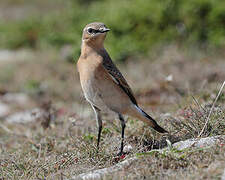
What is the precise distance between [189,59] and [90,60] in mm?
5621

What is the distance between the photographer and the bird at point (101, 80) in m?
4.54

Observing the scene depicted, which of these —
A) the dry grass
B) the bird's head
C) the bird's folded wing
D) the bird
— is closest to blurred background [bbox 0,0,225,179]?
the dry grass

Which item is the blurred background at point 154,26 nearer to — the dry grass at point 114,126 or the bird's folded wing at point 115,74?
the dry grass at point 114,126

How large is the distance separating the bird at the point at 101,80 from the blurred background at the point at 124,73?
1.45 ft

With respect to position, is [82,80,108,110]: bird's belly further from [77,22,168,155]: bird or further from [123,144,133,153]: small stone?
[123,144,133,153]: small stone

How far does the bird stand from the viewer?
4539 millimetres

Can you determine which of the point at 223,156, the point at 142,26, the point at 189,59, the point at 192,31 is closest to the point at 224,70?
the point at 189,59

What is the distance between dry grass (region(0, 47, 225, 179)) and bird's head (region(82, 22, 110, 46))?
3.71 ft

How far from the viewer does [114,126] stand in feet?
17.7

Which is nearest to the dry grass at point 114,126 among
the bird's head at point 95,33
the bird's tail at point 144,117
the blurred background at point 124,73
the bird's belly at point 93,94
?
the blurred background at point 124,73

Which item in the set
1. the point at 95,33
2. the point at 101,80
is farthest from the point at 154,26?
the point at 101,80

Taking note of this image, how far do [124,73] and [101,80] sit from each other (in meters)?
5.49

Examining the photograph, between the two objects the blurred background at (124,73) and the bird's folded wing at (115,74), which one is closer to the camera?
the bird's folded wing at (115,74)

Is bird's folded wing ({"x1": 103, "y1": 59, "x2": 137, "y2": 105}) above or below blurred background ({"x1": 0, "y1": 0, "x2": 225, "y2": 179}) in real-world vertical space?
above
